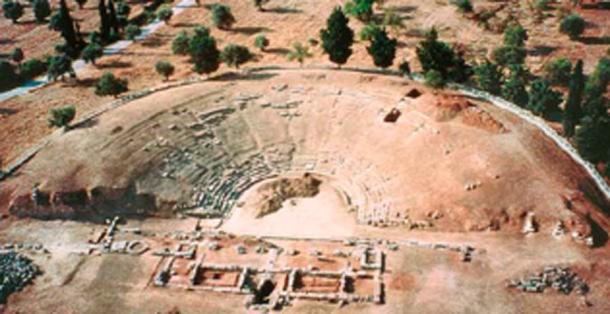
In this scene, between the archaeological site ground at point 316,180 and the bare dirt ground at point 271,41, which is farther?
the bare dirt ground at point 271,41

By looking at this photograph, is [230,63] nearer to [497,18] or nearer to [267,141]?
[267,141]

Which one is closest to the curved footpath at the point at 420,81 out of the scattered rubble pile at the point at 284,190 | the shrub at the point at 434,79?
the shrub at the point at 434,79

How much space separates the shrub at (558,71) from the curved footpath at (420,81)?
1167 centimetres

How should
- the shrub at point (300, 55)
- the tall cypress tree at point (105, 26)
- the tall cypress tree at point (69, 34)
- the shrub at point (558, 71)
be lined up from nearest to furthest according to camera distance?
the shrub at point (558, 71)
the shrub at point (300, 55)
the tall cypress tree at point (69, 34)
the tall cypress tree at point (105, 26)

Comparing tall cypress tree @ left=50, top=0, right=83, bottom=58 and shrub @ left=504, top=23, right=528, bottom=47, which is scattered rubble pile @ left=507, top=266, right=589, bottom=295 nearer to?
shrub @ left=504, top=23, right=528, bottom=47

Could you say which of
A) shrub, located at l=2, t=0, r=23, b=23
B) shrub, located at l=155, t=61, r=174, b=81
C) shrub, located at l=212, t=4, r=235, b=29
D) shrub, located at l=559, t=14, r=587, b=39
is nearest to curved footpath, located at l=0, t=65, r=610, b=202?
shrub, located at l=155, t=61, r=174, b=81

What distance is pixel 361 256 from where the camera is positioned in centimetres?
5944

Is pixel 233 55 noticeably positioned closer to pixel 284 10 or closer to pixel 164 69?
pixel 164 69

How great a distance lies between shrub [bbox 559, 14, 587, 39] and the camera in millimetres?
95562

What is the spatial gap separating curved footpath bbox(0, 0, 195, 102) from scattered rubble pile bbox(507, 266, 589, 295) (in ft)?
225

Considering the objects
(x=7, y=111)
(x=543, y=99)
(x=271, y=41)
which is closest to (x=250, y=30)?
(x=271, y=41)

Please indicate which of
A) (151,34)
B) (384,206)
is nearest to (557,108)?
(384,206)

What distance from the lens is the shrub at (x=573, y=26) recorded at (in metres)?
95.6

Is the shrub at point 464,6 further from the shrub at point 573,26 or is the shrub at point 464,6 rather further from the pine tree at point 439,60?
the pine tree at point 439,60
